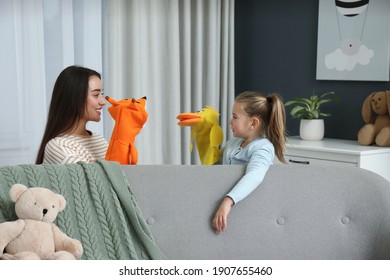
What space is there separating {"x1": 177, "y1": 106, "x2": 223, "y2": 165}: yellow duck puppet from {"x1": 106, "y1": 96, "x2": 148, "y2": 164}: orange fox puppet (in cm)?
20

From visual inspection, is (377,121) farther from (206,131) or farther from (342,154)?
(206,131)

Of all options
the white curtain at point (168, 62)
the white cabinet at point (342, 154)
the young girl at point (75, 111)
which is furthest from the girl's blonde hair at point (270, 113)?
the white curtain at point (168, 62)

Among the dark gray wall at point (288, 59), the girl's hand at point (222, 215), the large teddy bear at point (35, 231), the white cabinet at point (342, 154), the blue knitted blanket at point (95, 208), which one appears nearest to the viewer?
the large teddy bear at point (35, 231)

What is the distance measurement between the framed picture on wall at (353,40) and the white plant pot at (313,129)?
0.38m

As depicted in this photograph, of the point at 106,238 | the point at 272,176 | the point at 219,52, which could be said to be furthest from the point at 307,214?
the point at 219,52

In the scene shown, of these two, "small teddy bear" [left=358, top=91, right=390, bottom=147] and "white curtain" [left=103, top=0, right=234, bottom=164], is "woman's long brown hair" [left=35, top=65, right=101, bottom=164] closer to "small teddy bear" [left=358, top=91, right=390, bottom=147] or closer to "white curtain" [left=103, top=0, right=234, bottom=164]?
"white curtain" [left=103, top=0, right=234, bottom=164]

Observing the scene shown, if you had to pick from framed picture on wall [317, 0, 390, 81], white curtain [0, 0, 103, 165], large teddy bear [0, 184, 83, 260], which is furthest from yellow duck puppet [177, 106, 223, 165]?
framed picture on wall [317, 0, 390, 81]

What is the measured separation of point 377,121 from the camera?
161 inches

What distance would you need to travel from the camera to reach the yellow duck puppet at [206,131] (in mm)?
2799

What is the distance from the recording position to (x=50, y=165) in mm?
2338

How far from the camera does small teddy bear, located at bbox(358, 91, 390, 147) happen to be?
3992 mm

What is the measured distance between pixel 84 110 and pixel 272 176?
0.77m

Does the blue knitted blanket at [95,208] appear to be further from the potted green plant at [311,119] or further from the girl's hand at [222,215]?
the potted green plant at [311,119]
